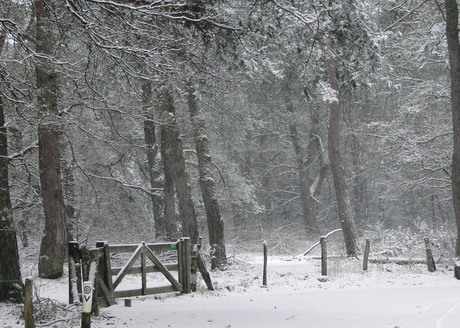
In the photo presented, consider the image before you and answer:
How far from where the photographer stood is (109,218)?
751 inches

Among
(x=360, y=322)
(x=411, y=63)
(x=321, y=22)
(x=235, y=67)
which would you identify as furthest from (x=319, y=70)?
(x=411, y=63)

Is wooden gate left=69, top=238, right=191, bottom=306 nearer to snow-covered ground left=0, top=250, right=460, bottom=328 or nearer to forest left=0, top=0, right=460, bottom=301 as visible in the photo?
snow-covered ground left=0, top=250, right=460, bottom=328

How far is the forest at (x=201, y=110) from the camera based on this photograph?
8.16m

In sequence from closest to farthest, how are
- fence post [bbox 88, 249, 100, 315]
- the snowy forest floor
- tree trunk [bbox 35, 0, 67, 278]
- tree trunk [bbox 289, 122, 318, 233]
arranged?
1. fence post [bbox 88, 249, 100, 315]
2. the snowy forest floor
3. tree trunk [bbox 35, 0, 67, 278]
4. tree trunk [bbox 289, 122, 318, 233]

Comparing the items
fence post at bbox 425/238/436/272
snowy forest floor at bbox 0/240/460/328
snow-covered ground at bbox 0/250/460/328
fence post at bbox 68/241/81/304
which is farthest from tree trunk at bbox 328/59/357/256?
fence post at bbox 68/241/81/304

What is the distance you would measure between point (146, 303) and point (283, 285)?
15.1 feet

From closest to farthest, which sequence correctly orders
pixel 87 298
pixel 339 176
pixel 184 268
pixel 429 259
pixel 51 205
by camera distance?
pixel 87 298 < pixel 184 268 < pixel 51 205 < pixel 429 259 < pixel 339 176

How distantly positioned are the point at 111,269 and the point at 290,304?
11.3 feet

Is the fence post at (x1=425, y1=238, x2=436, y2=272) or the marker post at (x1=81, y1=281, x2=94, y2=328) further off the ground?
the marker post at (x1=81, y1=281, x2=94, y2=328)

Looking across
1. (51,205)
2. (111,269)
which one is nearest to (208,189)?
(51,205)

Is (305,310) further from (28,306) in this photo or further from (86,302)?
(28,306)

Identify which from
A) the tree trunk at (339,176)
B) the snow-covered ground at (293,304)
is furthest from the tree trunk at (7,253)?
the tree trunk at (339,176)

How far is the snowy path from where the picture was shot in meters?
7.60

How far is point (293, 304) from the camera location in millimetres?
9609
